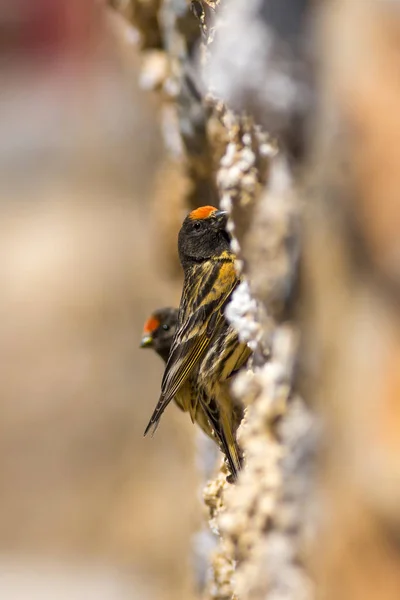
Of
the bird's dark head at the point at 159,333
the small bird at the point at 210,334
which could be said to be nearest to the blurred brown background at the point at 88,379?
the bird's dark head at the point at 159,333

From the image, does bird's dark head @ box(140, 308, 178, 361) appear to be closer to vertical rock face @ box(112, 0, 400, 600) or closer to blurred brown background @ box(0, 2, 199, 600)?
vertical rock face @ box(112, 0, 400, 600)

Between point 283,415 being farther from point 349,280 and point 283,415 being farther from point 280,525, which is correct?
point 349,280

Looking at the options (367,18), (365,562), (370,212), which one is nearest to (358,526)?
(365,562)

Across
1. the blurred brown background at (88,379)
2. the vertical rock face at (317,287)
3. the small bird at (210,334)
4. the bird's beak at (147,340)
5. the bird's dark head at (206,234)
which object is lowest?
the vertical rock face at (317,287)

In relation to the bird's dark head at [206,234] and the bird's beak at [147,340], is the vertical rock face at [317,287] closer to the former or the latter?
the bird's dark head at [206,234]

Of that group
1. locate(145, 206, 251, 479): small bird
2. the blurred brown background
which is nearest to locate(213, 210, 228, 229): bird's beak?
locate(145, 206, 251, 479): small bird

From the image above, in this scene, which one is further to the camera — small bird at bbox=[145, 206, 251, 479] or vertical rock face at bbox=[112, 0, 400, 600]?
small bird at bbox=[145, 206, 251, 479]

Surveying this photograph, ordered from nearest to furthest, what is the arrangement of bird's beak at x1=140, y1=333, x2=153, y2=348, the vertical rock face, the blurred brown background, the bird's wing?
the vertical rock face < the bird's wing < bird's beak at x1=140, y1=333, x2=153, y2=348 < the blurred brown background
